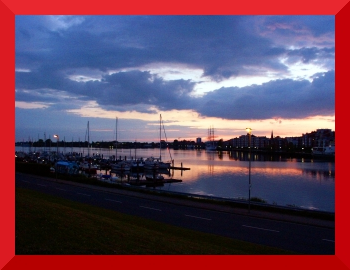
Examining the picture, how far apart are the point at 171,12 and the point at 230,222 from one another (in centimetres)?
1134

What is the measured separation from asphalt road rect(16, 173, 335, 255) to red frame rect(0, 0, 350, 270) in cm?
406

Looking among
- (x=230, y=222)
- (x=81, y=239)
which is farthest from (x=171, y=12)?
(x=230, y=222)

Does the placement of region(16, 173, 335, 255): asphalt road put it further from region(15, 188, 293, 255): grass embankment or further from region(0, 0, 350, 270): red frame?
region(0, 0, 350, 270): red frame

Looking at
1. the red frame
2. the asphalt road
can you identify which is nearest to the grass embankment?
the red frame

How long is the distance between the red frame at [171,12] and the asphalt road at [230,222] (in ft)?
13.3

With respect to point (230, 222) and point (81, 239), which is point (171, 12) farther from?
point (230, 222)

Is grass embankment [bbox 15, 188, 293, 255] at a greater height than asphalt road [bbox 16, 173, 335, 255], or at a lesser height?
greater

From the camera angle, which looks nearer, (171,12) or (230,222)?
(171,12)

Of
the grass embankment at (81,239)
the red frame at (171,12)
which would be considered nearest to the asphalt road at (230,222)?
the grass embankment at (81,239)

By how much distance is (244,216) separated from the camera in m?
18.0

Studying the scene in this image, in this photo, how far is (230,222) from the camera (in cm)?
1622

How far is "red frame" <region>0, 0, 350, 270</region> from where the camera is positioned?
7070mm
